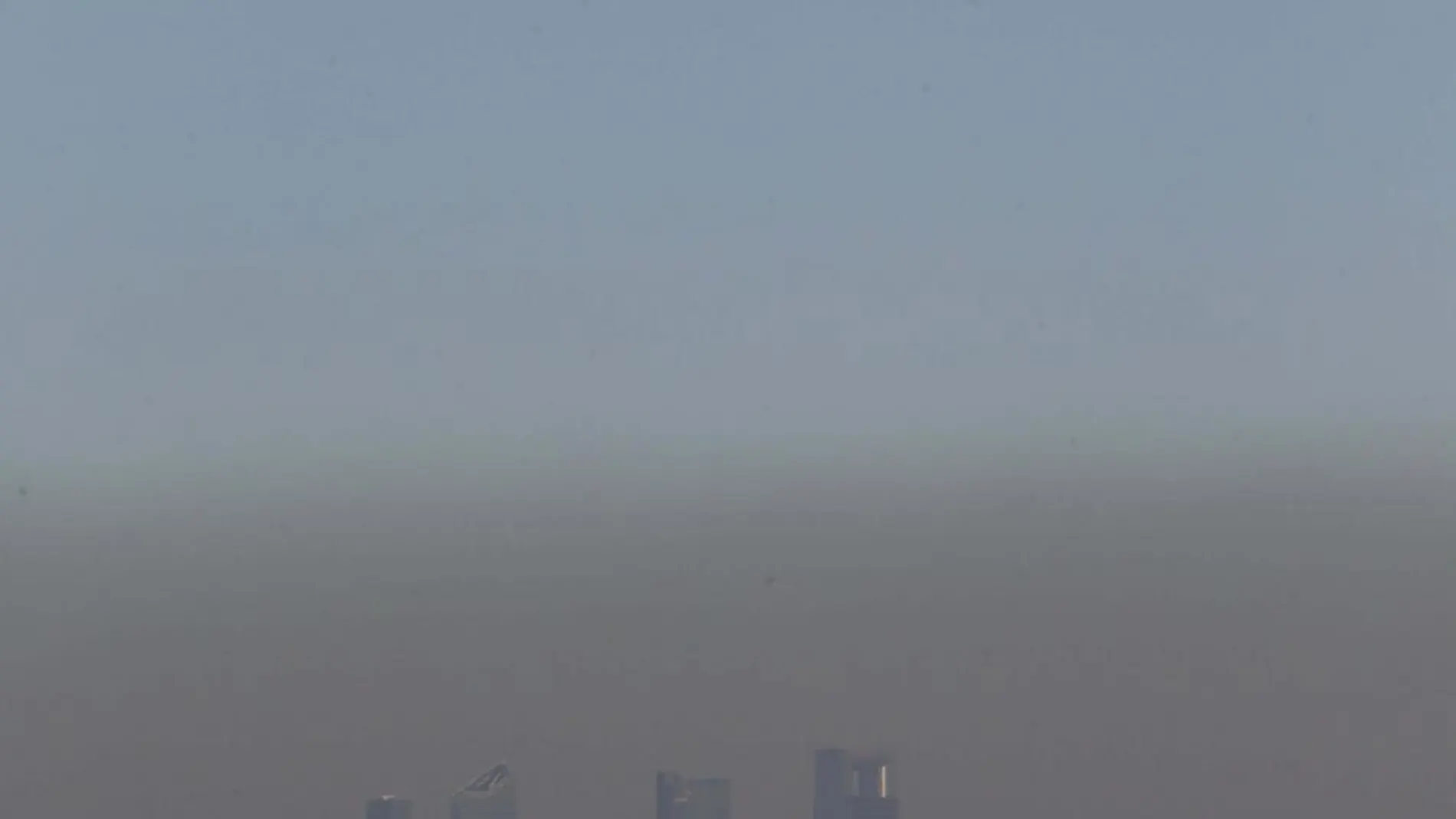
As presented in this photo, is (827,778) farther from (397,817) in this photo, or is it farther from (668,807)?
(397,817)

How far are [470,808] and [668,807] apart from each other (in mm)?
772

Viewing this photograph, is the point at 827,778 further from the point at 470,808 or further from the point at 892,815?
the point at 470,808

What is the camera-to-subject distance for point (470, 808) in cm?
511

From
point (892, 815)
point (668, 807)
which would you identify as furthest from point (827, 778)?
point (668, 807)

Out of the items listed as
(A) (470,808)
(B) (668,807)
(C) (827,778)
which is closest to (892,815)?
(C) (827,778)

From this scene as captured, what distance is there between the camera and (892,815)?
4898 mm

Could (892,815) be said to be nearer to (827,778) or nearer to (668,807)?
(827,778)

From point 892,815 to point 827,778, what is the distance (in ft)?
0.94

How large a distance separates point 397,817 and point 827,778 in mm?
1634

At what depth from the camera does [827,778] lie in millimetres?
4852

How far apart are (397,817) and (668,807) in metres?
1.03

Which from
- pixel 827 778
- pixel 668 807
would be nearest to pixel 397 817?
pixel 668 807

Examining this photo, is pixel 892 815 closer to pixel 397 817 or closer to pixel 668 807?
pixel 668 807
